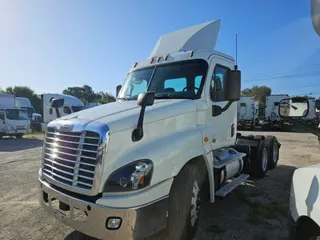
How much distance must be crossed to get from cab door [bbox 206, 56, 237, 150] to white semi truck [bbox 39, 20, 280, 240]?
0.02 metres

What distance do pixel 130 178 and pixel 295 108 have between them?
183cm

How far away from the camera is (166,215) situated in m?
2.98

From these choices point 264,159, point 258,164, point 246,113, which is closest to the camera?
point 258,164

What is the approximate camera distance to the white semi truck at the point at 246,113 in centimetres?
2627

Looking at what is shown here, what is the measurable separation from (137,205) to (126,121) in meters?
0.97

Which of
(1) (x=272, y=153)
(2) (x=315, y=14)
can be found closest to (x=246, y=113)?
(1) (x=272, y=153)

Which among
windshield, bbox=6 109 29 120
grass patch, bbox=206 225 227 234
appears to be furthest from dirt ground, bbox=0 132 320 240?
windshield, bbox=6 109 29 120

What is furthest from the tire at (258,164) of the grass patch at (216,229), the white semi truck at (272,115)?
the white semi truck at (272,115)

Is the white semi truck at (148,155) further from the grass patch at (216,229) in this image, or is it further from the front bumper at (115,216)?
the grass patch at (216,229)

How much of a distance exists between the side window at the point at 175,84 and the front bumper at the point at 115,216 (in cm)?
194

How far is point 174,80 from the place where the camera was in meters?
4.31

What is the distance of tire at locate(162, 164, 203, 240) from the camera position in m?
3.14

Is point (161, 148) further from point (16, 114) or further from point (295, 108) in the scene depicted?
point (16, 114)

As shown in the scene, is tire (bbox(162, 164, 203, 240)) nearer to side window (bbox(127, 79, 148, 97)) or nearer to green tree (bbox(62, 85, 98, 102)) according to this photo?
side window (bbox(127, 79, 148, 97))
